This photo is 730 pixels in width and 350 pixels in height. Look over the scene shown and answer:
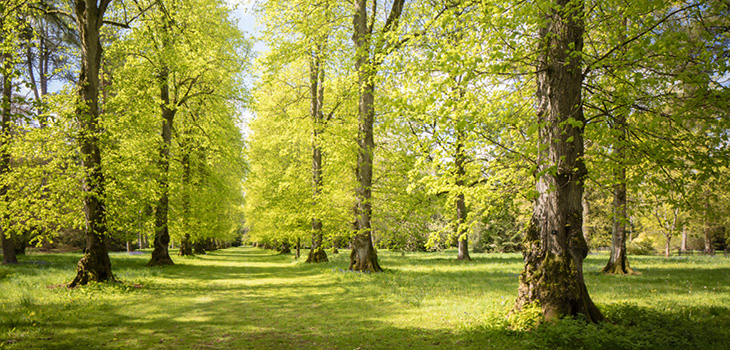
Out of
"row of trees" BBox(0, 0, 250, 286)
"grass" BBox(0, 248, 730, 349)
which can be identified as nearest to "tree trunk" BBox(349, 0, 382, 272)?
"grass" BBox(0, 248, 730, 349)

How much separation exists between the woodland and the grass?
0.11 m

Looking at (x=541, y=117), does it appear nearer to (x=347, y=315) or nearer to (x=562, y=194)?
(x=562, y=194)

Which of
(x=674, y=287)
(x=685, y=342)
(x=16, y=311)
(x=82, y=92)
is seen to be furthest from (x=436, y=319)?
(x=82, y=92)

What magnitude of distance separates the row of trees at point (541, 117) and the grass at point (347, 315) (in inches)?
37.7

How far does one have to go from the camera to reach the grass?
222 inches

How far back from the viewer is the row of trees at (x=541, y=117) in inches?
211

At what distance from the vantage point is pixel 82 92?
11664 millimetres

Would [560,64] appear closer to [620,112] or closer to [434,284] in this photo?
[620,112]

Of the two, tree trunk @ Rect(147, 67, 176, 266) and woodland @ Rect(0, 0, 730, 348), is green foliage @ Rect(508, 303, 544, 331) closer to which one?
woodland @ Rect(0, 0, 730, 348)

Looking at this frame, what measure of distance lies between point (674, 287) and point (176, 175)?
18807mm

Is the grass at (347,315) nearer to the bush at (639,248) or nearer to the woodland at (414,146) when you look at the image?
the woodland at (414,146)

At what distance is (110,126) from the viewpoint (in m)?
12.2

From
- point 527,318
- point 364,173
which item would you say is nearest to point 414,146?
point 527,318

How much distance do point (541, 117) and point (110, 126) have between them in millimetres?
12834
